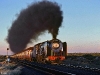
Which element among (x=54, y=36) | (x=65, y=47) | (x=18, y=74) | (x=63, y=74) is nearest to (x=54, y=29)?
(x=54, y=36)

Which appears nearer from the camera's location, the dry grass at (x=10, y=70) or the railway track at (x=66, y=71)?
the railway track at (x=66, y=71)

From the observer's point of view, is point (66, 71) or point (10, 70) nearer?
point (66, 71)

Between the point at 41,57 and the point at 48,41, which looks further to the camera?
the point at 41,57

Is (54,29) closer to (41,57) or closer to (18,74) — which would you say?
(41,57)

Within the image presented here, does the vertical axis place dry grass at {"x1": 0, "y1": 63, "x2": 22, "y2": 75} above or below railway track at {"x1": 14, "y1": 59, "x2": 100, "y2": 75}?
below

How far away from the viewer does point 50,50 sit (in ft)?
121

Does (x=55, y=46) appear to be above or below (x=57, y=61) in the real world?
above

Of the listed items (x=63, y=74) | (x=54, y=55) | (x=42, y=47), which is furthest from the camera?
(x=42, y=47)

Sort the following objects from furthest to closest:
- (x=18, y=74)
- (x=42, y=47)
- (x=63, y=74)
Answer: (x=42, y=47) → (x=18, y=74) → (x=63, y=74)

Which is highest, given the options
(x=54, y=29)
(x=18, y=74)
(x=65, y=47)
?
(x=54, y=29)

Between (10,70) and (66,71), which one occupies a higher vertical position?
(66,71)

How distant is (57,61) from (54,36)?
4140mm

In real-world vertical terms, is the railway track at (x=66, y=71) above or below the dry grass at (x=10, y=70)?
above

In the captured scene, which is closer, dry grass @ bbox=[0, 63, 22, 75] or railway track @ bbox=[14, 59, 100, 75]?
railway track @ bbox=[14, 59, 100, 75]
